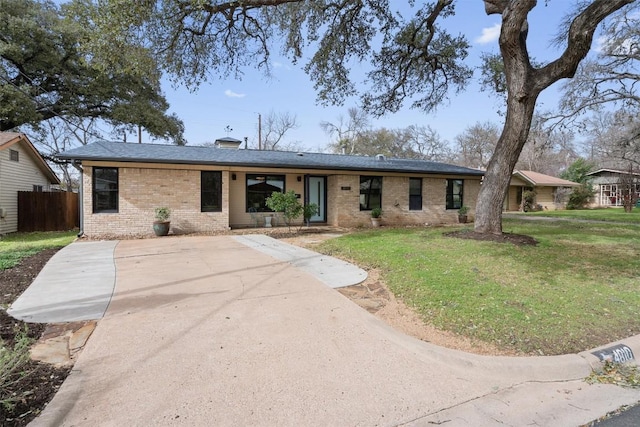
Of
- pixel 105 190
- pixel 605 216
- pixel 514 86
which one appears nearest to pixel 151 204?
pixel 105 190

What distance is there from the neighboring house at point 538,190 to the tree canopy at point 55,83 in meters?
25.5

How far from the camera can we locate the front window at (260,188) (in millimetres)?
13922

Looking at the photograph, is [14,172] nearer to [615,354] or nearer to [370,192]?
[370,192]

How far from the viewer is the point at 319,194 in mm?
15062

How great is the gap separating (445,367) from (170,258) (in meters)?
6.33

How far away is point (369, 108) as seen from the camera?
537 inches

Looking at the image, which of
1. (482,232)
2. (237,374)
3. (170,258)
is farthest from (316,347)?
(482,232)

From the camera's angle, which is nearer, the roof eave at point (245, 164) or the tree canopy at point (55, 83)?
the roof eave at point (245, 164)

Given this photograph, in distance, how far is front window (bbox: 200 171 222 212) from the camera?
12.4 m

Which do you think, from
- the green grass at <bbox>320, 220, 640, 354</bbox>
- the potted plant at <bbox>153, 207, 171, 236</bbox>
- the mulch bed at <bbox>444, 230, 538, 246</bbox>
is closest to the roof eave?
the potted plant at <bbox>153, 207, 171, 236</bbox>

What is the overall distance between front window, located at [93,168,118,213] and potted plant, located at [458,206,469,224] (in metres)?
14.2

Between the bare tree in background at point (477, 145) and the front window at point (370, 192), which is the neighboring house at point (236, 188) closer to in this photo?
the front window at point (370, 192)

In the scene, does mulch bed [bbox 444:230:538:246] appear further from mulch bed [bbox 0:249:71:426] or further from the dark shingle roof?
mulch bed [bbox 0:249:71:426]

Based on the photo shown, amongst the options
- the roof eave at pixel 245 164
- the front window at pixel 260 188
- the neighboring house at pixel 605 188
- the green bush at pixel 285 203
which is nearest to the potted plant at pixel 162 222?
the roof eave at pixel 245 164
